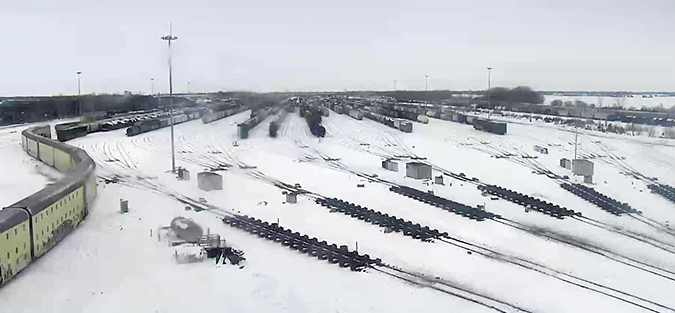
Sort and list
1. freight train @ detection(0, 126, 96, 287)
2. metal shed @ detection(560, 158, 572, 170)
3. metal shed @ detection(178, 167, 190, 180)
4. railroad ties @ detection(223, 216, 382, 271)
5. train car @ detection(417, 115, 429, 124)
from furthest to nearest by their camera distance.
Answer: train car @ detection(417, 115, 429, 124)
metal shed @ detection(560, 158, 572, 170)
metal shed @ detection(178, 167, 190, 180)
railroad ties @ detection(223, 216, 382, 271)
freight train @ detection(0, 126, 96, 287)

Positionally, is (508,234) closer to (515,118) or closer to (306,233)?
(306,233)

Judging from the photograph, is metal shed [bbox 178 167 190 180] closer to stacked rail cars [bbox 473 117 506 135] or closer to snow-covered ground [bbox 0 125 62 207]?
snow-covered ground [bbox 0 125 62 207]

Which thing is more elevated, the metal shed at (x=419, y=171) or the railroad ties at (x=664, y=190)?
the metal shed at (x=419, y=171)

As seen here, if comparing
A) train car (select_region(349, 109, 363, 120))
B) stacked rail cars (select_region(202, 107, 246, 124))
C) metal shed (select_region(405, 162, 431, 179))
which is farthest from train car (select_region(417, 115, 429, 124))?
metal shed (select_region(405, 162, 431, 179))

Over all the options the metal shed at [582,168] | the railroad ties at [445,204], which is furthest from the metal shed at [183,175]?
the metal shed at [582,168]

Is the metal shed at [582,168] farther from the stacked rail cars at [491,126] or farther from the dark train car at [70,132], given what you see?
the dark train car at [70,132]

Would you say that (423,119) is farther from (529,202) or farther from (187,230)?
(187,230)


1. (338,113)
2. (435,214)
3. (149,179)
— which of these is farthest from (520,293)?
(338,113)

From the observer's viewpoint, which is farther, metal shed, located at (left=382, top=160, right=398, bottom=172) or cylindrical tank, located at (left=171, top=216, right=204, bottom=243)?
metal shed, located at (left=382, top=160, right=398, bottom=172)
